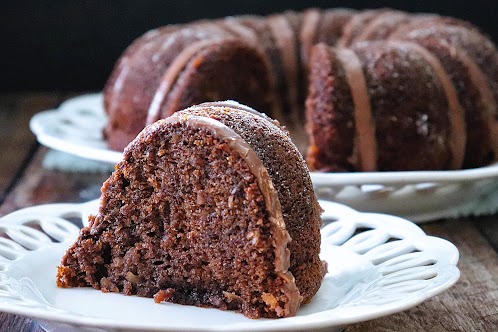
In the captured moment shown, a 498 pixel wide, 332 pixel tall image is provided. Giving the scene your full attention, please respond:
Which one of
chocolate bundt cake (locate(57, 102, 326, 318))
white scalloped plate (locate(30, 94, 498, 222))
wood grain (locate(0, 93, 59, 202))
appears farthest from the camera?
wood grain (locate(0, 93, 59, 202))

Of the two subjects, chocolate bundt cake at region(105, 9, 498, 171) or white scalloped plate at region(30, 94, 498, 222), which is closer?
white scalloped plate at region(30, 94, 498, 222)

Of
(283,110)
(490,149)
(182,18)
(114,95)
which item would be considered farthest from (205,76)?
(182,18)

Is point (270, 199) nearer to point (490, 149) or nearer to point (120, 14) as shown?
point (490, 149)

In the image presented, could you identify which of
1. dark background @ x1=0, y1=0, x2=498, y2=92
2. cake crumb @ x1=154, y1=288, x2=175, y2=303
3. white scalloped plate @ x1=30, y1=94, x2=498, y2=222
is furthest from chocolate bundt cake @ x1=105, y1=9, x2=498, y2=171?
dark background @ x1=0, y1=0, x2=498, y2=92

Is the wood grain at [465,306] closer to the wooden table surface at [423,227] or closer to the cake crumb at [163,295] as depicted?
the wooden table surface at [423,227]

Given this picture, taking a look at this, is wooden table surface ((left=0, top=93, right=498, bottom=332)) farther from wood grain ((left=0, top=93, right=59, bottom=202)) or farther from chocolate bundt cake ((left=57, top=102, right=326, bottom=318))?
chocolate bundt cake ((left=57, top=102, right=326, bottom=318))

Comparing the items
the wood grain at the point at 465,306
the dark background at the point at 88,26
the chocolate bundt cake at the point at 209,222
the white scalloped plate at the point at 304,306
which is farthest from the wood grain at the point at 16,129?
the wood grain at the point at 465,306

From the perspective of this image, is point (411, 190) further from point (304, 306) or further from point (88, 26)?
point (88, 26)
